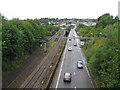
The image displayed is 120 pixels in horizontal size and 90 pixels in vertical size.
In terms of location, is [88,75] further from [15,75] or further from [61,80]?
[15,75]

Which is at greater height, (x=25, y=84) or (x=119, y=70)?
(x=119, y=70)

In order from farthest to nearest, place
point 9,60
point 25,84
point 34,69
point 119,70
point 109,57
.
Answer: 1. point 34,69
2. point 9,60
3. point 25,84
4. point 109,57
5. point 119,70

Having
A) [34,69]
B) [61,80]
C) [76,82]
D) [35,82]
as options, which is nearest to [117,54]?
[76,82]

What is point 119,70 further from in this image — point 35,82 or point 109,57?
point 35,82

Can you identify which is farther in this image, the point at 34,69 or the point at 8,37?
the point at 34,69

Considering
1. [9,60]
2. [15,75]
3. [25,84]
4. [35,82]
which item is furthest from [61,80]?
[9,60]

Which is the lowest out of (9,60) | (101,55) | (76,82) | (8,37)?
(76,82)

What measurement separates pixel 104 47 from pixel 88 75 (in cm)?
683

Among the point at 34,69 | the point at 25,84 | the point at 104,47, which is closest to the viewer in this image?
the point at 104,47

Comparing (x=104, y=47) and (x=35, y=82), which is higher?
(x=104, y=47)

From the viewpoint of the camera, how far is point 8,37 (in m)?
18.3

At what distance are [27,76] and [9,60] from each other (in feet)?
9.89

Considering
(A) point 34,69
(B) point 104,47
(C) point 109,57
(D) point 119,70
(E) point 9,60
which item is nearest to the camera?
(D) point 119,70

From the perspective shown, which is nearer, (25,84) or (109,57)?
(109,57)
